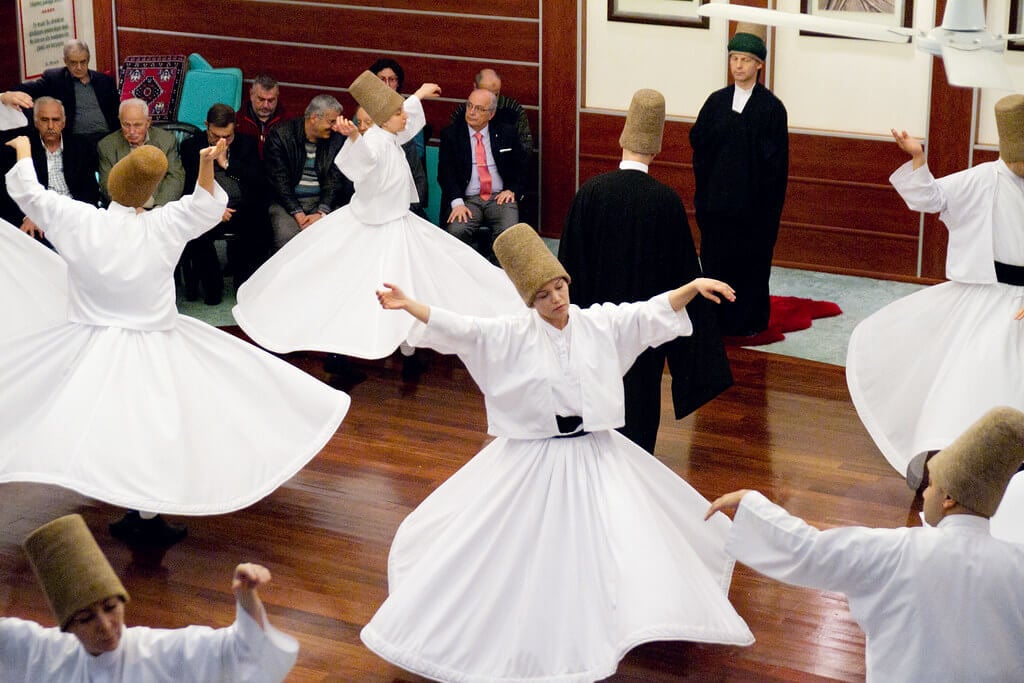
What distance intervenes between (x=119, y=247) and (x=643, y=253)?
6.20ft

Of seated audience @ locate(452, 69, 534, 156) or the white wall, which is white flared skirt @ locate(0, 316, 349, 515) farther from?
the white wall

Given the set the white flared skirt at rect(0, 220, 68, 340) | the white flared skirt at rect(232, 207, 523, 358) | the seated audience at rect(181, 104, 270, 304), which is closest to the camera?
the white flared skirt at rect(0, 220, 68, 340)

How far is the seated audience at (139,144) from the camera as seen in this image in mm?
7742

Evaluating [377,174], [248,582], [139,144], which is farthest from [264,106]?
[248,582]

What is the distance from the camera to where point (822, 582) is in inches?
129

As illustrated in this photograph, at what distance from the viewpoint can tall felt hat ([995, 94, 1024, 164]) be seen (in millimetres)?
5145

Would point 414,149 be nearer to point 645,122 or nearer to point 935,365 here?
point 645,122

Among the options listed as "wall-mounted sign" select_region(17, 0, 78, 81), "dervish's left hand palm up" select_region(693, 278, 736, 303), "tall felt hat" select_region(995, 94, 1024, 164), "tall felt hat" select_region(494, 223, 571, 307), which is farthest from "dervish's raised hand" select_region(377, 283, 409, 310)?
"wall-mounted sign" select_region(17, 0, 78, 81)

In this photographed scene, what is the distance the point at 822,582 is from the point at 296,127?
5.45 m

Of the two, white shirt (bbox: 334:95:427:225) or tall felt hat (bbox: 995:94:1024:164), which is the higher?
tall felt hat (bbox: 995:94:1024:164)

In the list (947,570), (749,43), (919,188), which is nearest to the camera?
(947,570)

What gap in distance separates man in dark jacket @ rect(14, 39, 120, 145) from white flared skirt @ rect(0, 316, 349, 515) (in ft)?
13.1

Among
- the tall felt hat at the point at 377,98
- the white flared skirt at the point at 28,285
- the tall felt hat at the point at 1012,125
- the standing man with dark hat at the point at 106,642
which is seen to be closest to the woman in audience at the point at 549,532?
the standing man with dark hat at the point at 106,642

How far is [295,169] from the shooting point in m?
8.02
